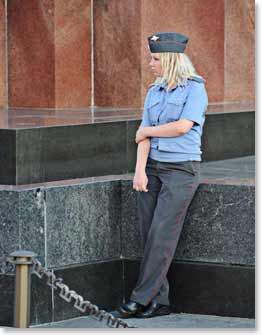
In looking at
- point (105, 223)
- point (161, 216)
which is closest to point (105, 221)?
point (105, 223)

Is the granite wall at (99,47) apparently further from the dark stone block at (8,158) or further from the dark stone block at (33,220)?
the dark stone block at (33,220)

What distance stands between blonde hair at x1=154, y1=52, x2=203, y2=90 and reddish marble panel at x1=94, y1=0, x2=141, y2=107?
13.7ft

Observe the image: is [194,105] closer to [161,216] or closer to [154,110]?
[154,110]

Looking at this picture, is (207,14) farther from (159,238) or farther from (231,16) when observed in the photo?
(159,238)

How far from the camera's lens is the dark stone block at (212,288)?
7508 mm

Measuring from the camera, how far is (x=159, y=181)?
24.3 ft

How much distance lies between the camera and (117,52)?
11594 millimetres

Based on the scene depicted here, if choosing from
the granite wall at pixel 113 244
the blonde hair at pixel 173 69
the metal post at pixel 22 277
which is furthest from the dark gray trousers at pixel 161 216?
the metal post at pixel 22 277

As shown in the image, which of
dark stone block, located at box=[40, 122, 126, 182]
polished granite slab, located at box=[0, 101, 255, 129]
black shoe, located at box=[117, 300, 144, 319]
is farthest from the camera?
polished granite slab, located at box=[0, 101, 255, 129]

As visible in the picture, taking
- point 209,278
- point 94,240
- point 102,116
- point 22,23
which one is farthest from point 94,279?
point 22,23

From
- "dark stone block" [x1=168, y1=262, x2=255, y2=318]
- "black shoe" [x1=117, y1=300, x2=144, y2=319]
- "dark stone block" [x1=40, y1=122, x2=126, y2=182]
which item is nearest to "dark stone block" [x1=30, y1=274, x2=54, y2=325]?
"black shoe" [x1=117, y1=300, x2=144, y2=319]

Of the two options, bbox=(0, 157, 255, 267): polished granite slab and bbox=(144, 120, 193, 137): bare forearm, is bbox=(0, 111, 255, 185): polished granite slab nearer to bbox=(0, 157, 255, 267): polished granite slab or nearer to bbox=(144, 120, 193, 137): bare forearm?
bbox=(0, 157, 255, 267): polished granite slab

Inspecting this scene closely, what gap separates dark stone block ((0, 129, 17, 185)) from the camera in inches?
294

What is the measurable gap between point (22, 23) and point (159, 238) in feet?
16.6
